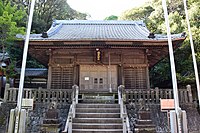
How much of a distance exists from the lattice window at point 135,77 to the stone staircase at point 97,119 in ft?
13.1

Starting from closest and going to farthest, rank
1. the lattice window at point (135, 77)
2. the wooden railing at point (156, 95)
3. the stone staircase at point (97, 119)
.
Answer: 1. the stone staircase at point (97, 119)
2. the wooden railing at point (156, 95)
3. the lattice window at point (135, 77)

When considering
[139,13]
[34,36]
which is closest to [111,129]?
[34,36]

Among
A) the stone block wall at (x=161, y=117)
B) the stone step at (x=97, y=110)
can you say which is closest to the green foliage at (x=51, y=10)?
the stone step at (x=97, y=110)

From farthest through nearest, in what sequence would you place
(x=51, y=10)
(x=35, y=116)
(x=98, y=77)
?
(x=51, y=10) < (x=98, y=77) < (x=35, y=116)

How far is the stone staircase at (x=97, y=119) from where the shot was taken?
877 centimetres

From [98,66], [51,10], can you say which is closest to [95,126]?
[98,66]

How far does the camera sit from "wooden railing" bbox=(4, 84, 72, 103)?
10500mm

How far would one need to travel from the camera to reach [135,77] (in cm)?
1393

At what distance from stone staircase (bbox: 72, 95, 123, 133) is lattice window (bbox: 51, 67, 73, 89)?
3.73m

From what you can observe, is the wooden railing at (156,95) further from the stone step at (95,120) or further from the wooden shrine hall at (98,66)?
the wooden shrine hall at (98,66)

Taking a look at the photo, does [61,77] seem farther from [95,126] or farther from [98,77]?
[95,126]

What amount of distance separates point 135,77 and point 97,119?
220 inches

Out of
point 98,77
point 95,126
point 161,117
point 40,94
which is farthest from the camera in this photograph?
point 98,77

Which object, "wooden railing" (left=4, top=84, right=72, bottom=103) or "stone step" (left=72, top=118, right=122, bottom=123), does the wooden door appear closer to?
"wooden railing" (left=4, top=84, right=72, bottom=103)
